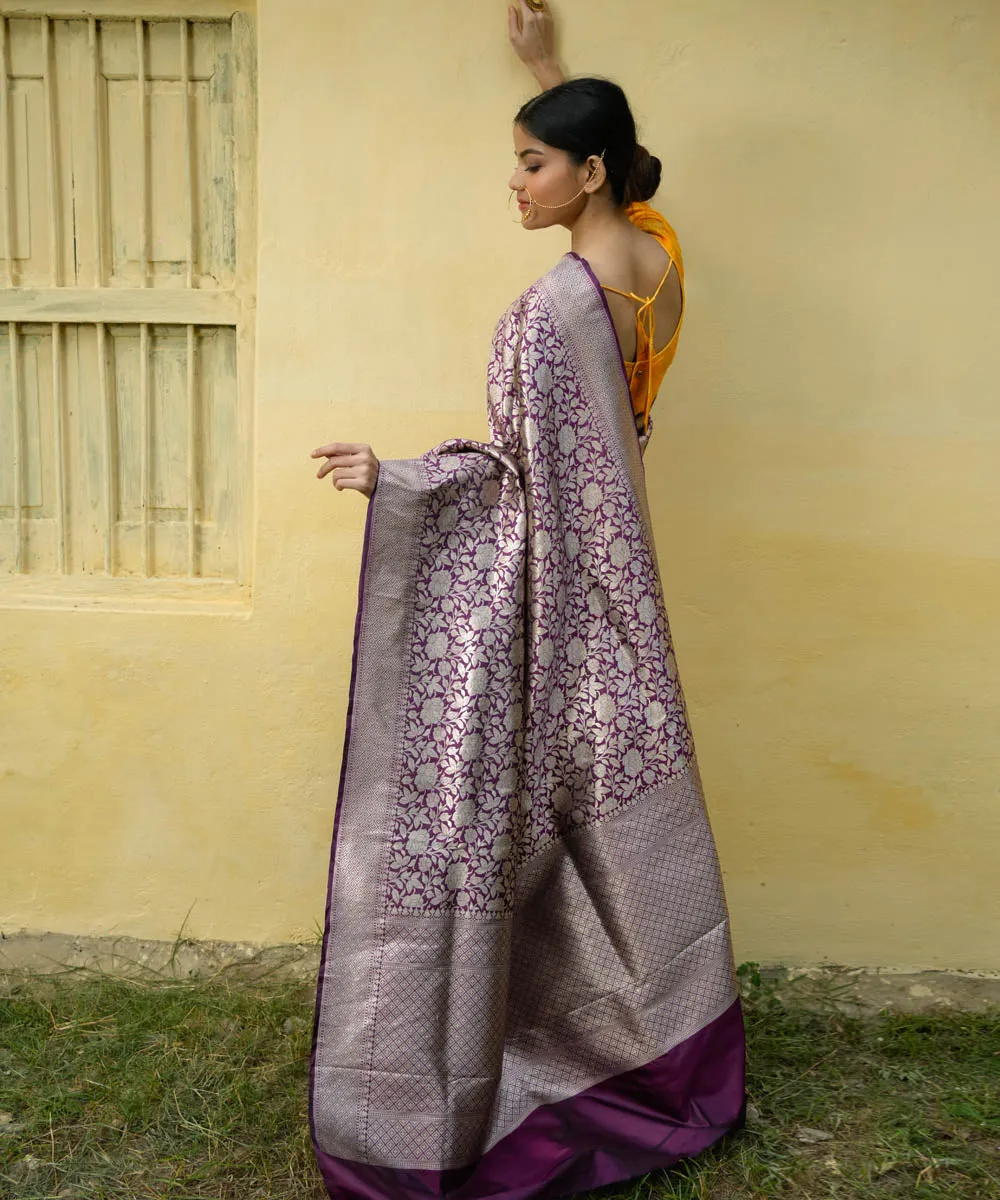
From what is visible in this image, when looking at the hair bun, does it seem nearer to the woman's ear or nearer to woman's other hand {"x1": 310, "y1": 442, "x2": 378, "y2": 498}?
the woman's ear

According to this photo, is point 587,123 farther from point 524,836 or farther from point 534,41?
point 524,836

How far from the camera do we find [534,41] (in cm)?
253

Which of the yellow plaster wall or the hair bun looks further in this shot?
the yellow plaster wall

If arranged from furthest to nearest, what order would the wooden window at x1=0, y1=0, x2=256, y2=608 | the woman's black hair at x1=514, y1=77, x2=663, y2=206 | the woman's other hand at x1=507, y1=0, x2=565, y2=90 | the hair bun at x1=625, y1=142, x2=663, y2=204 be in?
the wooden window at x1=0, y1=0, x2=256, y2=608, the woman's other hand at x1=507, y1=0, x2=565, y2=90, the hair bun at x1=625, y1=142, x2=663, y2=204, the woman's black hair at x1=514, y1=77, x2=663, y2=206

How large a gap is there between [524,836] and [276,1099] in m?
0.83

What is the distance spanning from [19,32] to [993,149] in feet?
7.43

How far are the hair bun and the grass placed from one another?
1803mm

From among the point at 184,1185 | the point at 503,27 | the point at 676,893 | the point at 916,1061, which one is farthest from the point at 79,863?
the point at 503,27

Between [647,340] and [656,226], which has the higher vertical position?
[656,226]

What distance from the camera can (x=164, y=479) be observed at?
289 cm

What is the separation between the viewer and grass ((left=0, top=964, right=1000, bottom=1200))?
2.18m

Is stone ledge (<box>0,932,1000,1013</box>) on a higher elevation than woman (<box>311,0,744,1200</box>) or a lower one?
lower

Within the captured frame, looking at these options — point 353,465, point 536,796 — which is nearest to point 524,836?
point 536,796

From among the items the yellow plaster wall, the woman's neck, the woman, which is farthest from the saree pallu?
the yellow plaster wall
